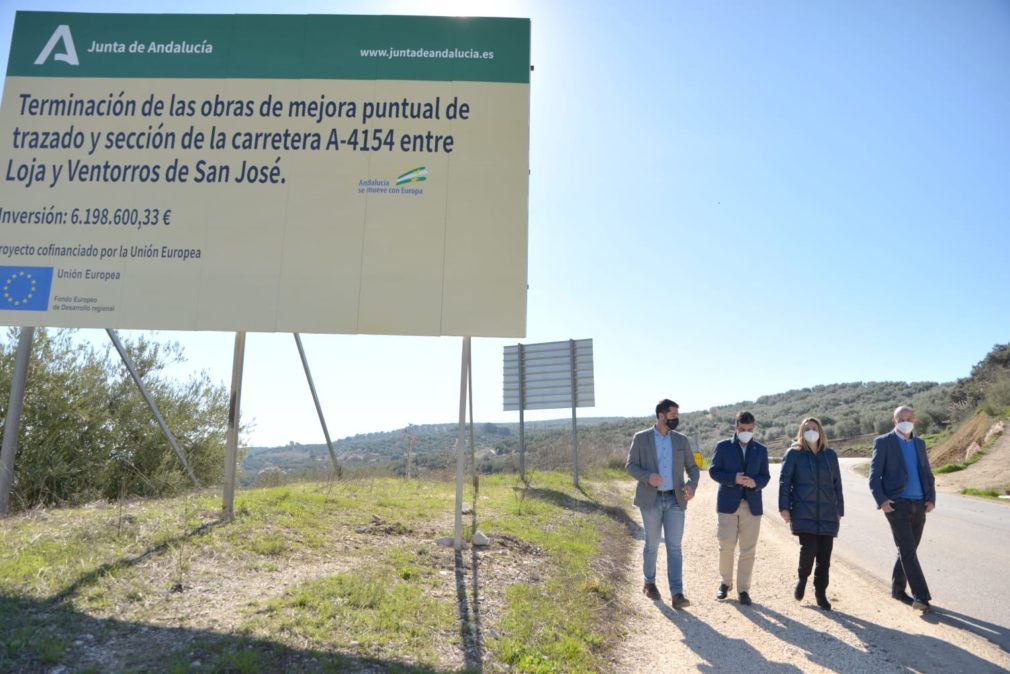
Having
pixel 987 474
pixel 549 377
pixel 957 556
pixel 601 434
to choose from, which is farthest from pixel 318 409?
pixel 601 434

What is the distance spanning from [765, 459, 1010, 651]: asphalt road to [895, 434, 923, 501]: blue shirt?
1093mm

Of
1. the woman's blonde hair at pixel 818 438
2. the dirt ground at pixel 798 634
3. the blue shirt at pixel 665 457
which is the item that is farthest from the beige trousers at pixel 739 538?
the woman's blonde hair at pixel 818 438

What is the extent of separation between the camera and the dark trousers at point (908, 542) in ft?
19.6

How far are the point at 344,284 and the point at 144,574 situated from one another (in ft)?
12.5

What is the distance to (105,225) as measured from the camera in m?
8.02

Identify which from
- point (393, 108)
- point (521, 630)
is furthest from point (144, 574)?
point (393, 108)

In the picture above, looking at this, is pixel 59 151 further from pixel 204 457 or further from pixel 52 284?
pixel 204 457

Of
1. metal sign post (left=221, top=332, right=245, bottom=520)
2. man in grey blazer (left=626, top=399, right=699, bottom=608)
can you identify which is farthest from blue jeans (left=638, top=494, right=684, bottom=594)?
metal sign post (left=221, top=332, right=245, bottom=520)

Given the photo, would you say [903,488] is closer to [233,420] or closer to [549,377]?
[233,420]

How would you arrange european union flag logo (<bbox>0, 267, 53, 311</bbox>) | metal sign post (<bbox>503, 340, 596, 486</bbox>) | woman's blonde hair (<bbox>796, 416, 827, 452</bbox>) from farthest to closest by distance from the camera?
metal sign post (<bbox>503, 340, 596, 486</bbox>) → european union flag logo (<bbox>0, 267, 53, 311</bbox>) → woman's blonde hair (<bbox>796, 416, 827, 452</bbox>)

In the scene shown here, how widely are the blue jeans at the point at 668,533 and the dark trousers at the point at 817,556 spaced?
1244 mm

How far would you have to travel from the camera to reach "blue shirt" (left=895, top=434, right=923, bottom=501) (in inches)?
246

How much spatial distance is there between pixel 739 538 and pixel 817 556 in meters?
0.75

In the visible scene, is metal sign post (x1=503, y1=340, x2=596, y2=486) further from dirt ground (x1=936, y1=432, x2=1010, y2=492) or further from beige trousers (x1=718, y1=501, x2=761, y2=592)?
dirt ground (x1=936, y1=432, x2=1010, y2=492)
